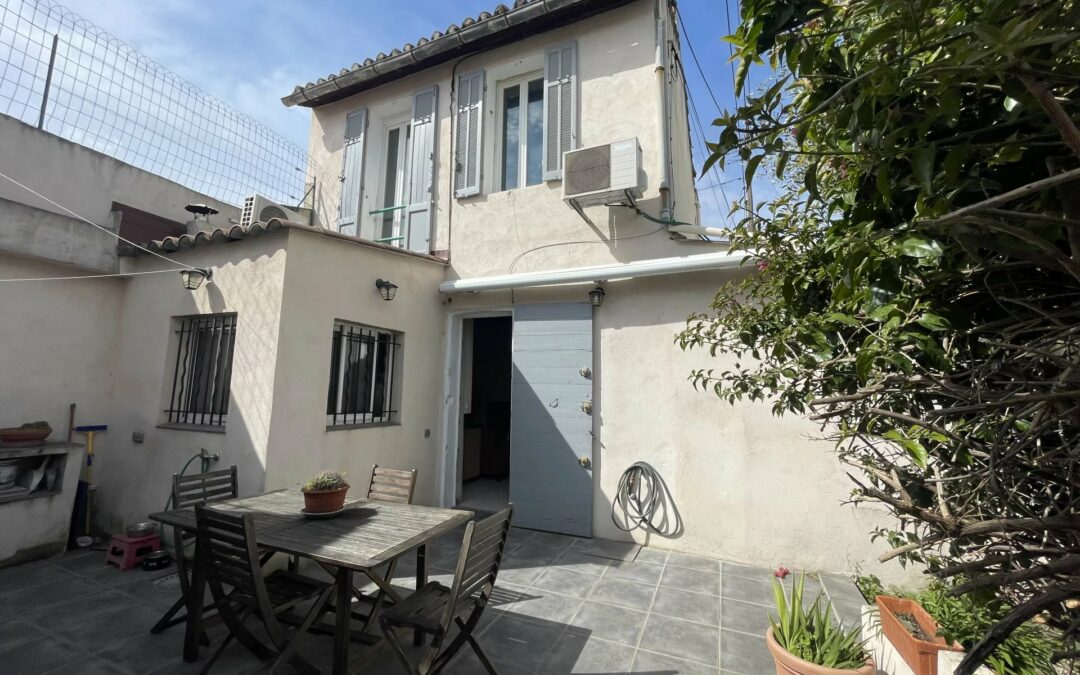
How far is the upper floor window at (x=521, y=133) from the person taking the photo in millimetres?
6594

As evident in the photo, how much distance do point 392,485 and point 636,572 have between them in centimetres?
255

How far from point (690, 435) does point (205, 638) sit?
4.63m

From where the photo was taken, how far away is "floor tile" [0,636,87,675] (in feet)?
9.34

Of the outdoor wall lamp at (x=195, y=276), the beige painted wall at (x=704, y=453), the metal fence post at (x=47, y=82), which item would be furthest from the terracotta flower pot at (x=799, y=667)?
the metal fence post at (x=47, y=82)

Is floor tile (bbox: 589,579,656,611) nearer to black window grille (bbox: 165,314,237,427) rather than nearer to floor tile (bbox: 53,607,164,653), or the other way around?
floor tile (bbox: 53,607,164,653)

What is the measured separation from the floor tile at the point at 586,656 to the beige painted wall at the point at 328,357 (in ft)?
9.88

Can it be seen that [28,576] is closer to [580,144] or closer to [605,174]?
[605,174]

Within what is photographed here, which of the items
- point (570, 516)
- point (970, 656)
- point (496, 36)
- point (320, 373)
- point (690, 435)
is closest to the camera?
point (970, 656)

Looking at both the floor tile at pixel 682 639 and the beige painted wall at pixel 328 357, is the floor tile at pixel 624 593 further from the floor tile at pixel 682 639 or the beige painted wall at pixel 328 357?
the beige painted wall at pixel 328 357

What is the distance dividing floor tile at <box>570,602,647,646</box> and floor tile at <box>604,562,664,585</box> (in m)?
0.64

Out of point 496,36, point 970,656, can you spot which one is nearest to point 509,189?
point 496,36

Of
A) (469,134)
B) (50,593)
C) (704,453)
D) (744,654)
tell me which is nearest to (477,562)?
(744,654)

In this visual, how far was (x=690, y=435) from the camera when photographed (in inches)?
205

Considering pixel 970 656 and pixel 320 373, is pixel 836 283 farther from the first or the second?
pixel 320 373
